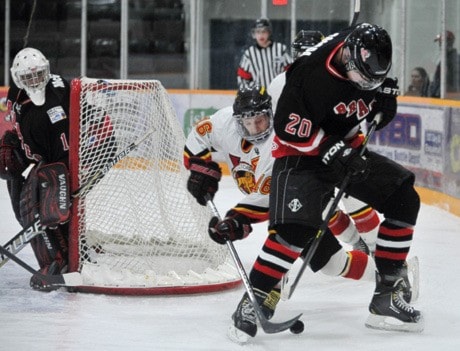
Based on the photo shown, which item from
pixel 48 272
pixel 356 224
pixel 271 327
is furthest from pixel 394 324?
pixel 48 272

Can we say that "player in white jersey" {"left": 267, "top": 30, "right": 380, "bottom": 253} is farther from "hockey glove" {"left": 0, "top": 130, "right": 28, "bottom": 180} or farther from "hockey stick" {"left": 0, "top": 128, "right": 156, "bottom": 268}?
"hockey glove" {"left": 0, "top": 130, "right": 28, "bottom": 180}

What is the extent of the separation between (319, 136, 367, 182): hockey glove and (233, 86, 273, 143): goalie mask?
364 millimetres

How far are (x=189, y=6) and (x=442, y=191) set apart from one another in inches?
142

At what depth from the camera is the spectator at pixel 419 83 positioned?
741cm

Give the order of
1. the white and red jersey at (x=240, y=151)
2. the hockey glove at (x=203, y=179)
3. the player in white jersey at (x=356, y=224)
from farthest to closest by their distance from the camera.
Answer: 1. the player in white jersey at (x=356, y=224)
2. the white and red jersey at (x=240, y=151)
3. the hockey glove at (x=203, y=179)

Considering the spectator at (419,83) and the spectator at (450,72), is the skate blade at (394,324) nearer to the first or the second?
the spectator at (450,72)

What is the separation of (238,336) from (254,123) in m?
0.71

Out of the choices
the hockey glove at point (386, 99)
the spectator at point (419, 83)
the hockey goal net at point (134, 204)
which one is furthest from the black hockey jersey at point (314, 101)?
the spectator at point (419, 83)

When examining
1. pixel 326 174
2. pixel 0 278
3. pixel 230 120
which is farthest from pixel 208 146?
pixel 0 278

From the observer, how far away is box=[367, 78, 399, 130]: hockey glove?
3.47m

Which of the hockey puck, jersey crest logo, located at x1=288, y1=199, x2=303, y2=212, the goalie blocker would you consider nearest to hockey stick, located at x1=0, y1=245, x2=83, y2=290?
the goalie blocker

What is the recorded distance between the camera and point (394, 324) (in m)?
3.52

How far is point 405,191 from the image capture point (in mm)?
3436

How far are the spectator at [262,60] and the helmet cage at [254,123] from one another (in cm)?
457
